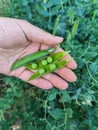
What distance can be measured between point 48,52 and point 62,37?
0.10m

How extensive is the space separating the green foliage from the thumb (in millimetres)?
51

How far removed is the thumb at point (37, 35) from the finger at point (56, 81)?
133 millimetres

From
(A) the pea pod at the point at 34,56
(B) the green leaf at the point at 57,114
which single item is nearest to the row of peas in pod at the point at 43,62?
(A) the pea pod at the point at 34,56

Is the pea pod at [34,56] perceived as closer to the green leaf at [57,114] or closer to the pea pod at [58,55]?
the pea pod at [58,55]

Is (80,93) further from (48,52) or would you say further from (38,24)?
(38,24)

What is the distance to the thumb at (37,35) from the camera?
4.90 ft

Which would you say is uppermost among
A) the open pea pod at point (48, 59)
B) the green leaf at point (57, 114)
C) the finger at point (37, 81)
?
the open pea pod at point (48, 59)

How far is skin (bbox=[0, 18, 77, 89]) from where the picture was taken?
1501 mm

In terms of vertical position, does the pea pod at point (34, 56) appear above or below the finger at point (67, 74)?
above

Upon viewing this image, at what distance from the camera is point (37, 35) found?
1.51 m

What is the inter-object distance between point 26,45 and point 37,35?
0.35 feet

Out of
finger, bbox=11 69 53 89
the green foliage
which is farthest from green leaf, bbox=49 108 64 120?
finger, bbox=11 69 53 89

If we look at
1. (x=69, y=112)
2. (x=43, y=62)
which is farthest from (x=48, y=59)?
(x=69, y=112)

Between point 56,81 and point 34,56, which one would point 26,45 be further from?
point 56,81
